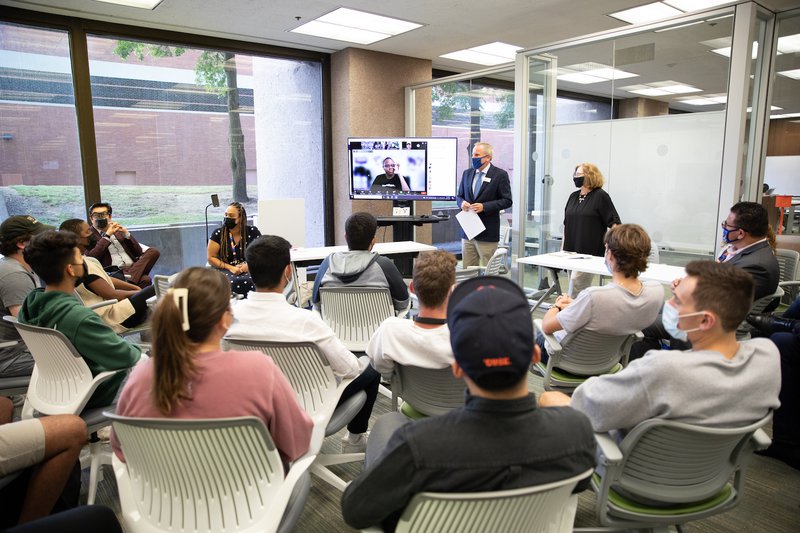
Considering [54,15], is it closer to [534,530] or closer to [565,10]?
[565,10]

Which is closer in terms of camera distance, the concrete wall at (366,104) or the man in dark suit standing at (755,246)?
the man in dark suit standing at (755,246)

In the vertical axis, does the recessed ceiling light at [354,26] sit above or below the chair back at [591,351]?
above

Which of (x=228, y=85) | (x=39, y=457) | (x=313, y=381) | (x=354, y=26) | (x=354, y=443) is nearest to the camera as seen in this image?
(x=39, y=457)

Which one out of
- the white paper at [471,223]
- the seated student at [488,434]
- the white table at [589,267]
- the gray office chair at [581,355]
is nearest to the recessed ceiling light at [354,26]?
the white paper at [471,223]

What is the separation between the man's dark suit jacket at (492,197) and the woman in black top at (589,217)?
2.95 feet

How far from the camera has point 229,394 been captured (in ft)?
4.31

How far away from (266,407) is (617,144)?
14.6 ft

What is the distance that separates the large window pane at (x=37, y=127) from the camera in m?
4.99

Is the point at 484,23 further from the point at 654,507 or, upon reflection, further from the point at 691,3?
the point at 654,507

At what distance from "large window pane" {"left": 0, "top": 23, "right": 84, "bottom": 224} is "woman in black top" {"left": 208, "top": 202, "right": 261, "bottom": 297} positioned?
209 centimetres

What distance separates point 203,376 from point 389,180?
503cm

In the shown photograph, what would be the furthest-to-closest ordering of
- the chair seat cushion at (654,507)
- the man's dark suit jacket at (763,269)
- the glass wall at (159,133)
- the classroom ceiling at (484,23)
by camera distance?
the glass wall at (159,133) → the classroom ceiling at (484,23) → the man's dark suit jacket at (763,269) → the chair seat cushion at (654,507)

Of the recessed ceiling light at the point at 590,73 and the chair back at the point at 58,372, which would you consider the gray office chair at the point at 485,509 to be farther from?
the recessed ceiling light at the point at 590,73

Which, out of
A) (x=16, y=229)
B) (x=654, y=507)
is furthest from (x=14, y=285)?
(x=654, y=507)
